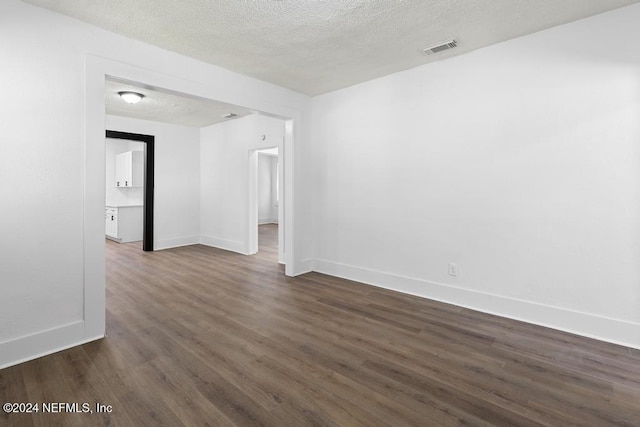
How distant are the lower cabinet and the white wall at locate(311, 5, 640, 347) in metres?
5.84

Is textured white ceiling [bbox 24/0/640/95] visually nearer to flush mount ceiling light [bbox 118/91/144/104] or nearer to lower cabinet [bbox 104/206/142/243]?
flush mount ceiling light [bbox 118/91/144/104]

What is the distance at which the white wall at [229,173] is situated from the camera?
19.1 ft

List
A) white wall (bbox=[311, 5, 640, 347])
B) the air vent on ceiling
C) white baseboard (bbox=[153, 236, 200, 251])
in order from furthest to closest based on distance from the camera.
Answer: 1. white baseboard (bbox=[153, 236, 200, 251])
2. the air vent on ceiling
3. white wall (bbox=[311, 5, 640, 347])

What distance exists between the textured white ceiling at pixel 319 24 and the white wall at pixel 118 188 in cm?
618

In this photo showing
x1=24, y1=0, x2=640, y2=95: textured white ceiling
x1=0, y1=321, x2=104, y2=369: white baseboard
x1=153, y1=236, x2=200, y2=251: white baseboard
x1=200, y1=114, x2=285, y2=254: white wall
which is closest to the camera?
x1=0, y1=321, x2=104, y2=369: white baseboard

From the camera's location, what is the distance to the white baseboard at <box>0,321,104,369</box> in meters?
2.21

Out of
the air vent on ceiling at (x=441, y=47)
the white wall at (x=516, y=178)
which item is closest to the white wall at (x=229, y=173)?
the white wall at (x=516, y=178)

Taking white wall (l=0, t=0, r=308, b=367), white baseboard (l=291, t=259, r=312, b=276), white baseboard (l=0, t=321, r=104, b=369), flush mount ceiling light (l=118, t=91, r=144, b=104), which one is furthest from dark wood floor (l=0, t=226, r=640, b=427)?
flush mount ceiling light (l=118, t=91, r=144, b=104)

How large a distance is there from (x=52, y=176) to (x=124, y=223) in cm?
540

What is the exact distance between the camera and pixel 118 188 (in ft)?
26.6

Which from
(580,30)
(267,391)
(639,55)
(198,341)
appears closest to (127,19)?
(198,341)

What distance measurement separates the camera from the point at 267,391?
1.90 metres

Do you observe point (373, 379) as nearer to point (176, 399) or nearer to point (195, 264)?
point (176, 399)

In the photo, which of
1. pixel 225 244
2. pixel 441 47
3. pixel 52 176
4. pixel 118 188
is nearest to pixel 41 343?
pixel 52 176
